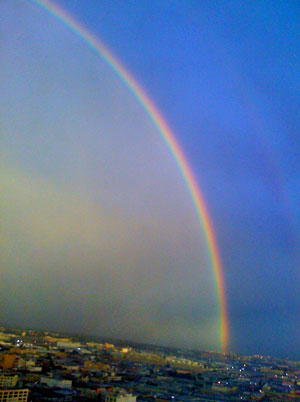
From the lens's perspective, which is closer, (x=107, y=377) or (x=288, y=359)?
(x=107, y=377)

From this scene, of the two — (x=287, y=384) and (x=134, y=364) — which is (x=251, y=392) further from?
(x=134, y=364)

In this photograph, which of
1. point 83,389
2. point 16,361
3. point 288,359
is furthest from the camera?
point 288,359

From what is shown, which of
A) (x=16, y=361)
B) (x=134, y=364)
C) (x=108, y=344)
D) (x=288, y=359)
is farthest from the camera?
(x=288, y=359)

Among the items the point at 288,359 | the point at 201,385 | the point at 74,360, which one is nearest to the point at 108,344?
the point at 74,360

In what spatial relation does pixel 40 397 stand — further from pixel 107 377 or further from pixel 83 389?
pixel 107 377

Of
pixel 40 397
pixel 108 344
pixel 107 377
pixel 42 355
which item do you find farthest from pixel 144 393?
pixel 108 344

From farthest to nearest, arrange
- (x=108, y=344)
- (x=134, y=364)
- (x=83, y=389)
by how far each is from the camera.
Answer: (x=108, y=344), (x=134, y=364), (x=83, y=389)
